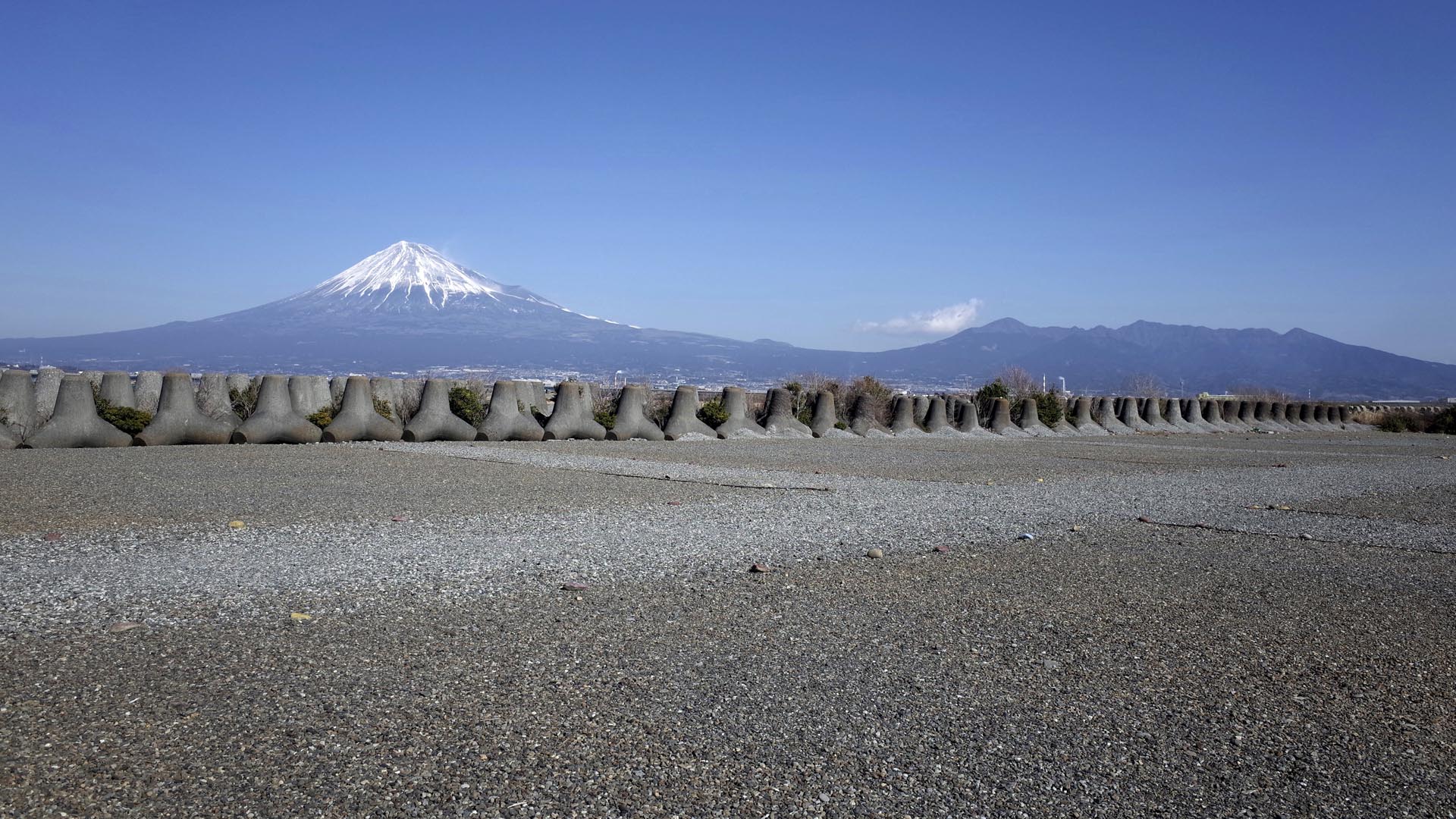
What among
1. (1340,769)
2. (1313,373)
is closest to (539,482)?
(1340,769)

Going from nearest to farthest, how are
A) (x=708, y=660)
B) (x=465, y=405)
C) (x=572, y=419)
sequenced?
1. (x=708, y=660)
2. (x=465, y=405)
3. (x=572, y=419)

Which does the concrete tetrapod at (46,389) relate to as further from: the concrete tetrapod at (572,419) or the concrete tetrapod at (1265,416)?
the concrete tetrapod at (1265,416)

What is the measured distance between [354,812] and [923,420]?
2319 centimetres

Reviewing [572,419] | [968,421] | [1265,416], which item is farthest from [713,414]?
[1265,416]

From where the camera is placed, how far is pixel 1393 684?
4125 mm

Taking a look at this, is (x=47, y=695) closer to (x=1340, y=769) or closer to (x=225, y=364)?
(x=1340, y=769)

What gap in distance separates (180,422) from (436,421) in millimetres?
3824

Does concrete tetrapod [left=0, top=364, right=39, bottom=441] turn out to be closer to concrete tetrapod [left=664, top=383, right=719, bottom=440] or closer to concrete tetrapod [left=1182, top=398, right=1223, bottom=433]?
concrete tetrapod [left=664, top=383, right=719, bottom=440]

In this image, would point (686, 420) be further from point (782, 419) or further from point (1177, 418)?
point (1177, 418)

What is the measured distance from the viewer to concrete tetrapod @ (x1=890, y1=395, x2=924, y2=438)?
79.2 feet

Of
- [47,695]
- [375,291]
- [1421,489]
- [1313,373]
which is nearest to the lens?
[47,695]

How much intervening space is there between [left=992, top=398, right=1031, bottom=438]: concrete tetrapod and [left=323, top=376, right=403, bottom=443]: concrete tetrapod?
14.6 metres

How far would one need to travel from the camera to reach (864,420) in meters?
23.1

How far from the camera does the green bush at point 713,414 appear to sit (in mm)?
20625
